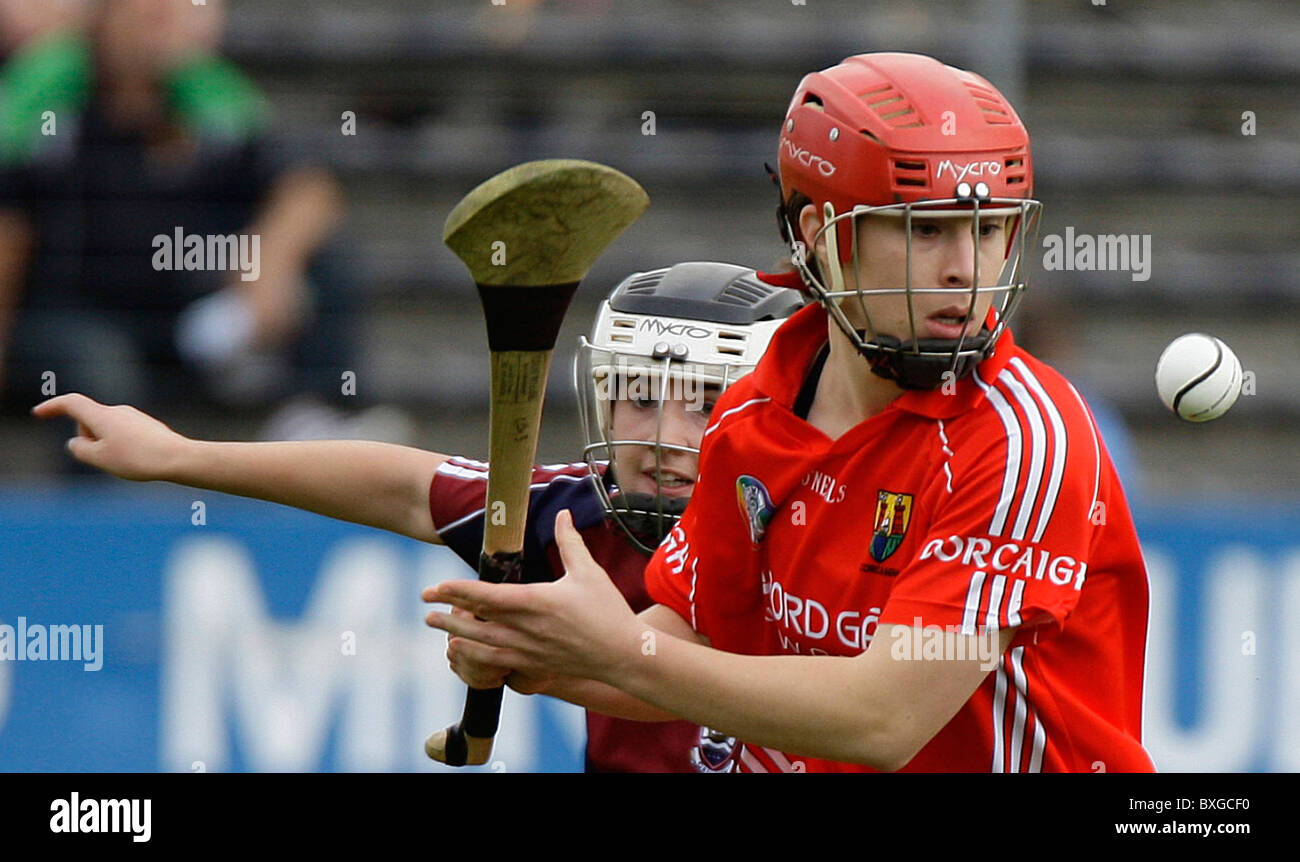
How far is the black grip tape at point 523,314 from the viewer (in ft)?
8.47

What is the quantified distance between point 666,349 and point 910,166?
3.01ft

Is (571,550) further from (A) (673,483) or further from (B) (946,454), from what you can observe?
(A) (673,483)

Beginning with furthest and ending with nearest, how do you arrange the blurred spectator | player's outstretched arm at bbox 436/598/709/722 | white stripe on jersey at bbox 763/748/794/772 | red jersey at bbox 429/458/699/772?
the blurred spectator
red jersey at bbox 429/458/699/772
white stripe on jersey at bbox 763/748/794/772
player's outstretched arm at bbox 436/598/709/722

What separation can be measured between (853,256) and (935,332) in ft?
0.56

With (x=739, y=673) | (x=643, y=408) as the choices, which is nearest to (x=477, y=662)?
(x=739, y=673)

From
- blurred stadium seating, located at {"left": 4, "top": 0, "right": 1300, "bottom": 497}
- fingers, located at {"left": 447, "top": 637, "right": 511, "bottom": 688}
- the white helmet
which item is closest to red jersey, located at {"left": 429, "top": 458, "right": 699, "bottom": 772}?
the white helmet

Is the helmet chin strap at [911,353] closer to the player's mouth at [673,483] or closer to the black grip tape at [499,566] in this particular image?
the black grip tape at [499,566]

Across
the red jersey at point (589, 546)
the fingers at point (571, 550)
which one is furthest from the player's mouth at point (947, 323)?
the red jersey at point (589, 546)

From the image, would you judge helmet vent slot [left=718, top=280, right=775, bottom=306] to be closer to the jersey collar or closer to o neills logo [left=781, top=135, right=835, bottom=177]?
the jersey collar

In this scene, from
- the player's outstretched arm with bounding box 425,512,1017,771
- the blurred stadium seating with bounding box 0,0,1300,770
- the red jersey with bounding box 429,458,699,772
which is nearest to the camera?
the player's outstretched arm with bounding box 425,512,1017,771

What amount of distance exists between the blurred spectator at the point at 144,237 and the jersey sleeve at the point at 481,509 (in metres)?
2.85

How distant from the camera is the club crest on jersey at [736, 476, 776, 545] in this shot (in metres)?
2.68
